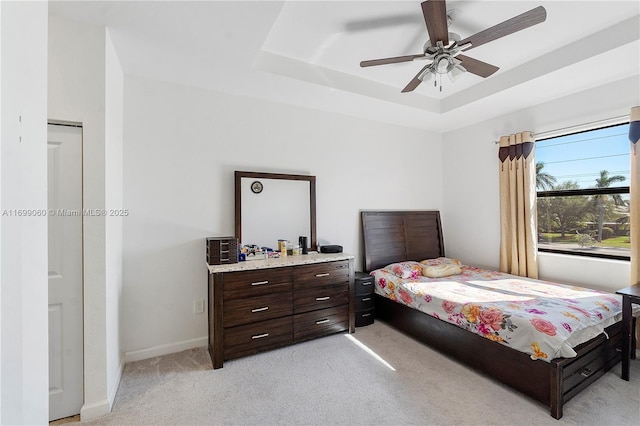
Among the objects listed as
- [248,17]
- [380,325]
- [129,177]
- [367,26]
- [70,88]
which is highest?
[367,26]

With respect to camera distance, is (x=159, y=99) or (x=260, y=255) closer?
(x=159, y=99)

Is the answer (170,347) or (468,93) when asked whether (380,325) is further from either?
(468,93)

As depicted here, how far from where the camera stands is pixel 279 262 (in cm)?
269

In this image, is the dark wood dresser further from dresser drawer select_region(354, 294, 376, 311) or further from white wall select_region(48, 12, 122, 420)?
white wall select_region(48, 12, 122, 420)

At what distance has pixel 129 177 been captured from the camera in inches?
101

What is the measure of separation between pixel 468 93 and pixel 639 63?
51.9 inches

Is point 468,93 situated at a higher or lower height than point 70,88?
higher

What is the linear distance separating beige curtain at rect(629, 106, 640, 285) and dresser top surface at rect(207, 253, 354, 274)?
2.54 metres

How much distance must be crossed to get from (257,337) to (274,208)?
1297mm

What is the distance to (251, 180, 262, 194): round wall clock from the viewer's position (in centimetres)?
302

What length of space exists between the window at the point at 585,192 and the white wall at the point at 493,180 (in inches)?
6.9

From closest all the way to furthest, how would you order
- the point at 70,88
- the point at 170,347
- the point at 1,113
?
1. the point at 1,113
2. the point at 70,88
3. the point at 170,347

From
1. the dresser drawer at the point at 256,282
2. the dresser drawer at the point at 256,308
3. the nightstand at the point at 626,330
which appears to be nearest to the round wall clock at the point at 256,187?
the dresser drawer at the point at 256,282

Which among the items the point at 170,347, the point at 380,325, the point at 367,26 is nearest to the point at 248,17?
the point at 367,26
